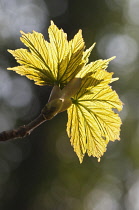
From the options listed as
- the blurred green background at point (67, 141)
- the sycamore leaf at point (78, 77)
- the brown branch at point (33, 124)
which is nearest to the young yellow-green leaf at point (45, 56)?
the sycamore leaf at point (78, 77)

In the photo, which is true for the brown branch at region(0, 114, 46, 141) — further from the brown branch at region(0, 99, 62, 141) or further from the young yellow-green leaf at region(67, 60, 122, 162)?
the young yellow-green leaf at region(67, 60, 122, 162)

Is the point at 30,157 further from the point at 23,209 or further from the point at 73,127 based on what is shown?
the point at 73,127

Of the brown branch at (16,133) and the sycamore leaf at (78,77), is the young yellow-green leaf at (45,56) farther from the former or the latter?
the brown branch at (16,133)

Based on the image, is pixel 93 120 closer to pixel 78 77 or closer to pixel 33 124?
pixel 78 77

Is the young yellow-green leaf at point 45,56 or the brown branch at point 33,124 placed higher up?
the young yellow-green leaf at point 45,56

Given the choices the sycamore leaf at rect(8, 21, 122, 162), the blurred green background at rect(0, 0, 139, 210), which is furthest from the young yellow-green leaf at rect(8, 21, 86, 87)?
the blurred green background at rect(0, 0, 139, 210)
